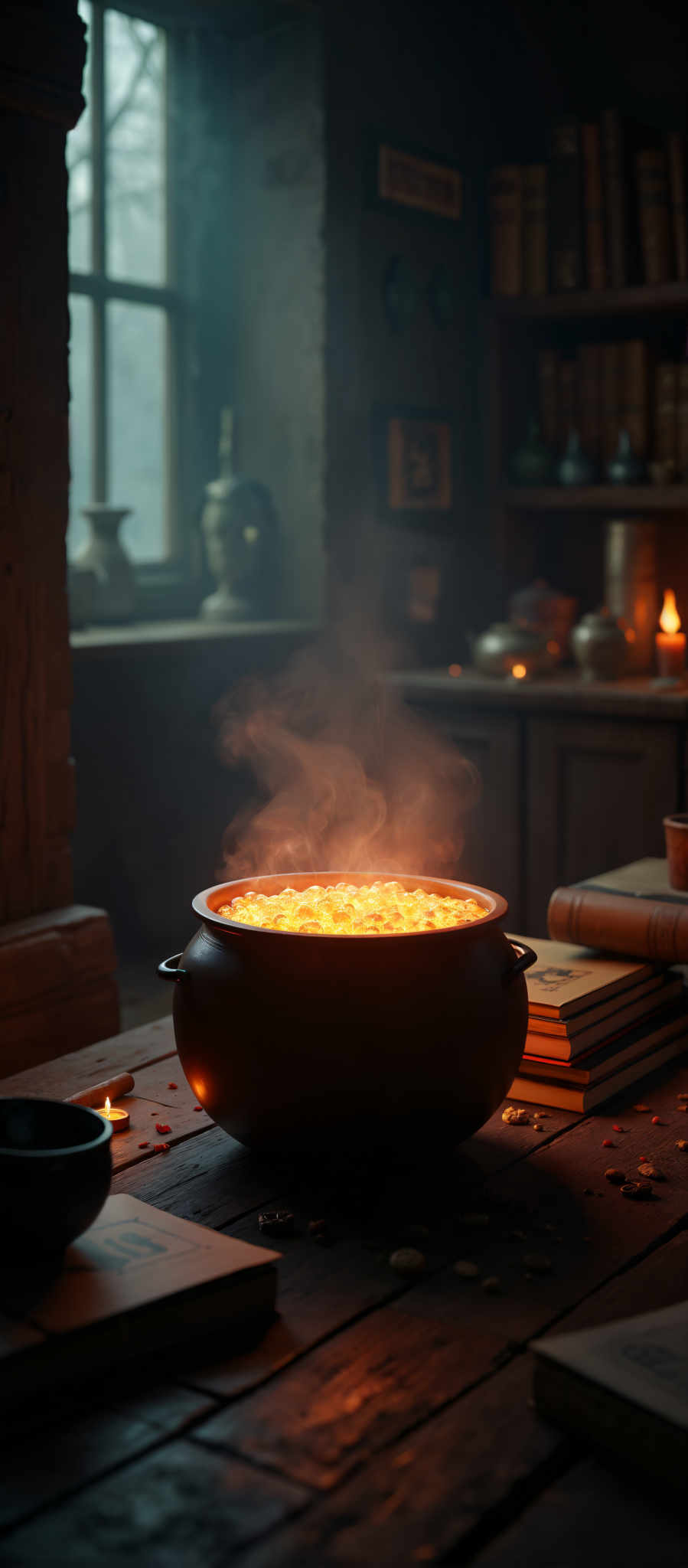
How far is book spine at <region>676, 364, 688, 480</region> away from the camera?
11.4 ft

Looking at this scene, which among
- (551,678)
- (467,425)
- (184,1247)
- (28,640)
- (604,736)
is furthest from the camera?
(467,425)

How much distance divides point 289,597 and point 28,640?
160 cm

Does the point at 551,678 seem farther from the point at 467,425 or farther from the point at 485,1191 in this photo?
the point at 485,1191

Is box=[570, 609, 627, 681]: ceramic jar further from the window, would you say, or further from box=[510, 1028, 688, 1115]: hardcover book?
box=[510, 1028, 688, 1115]: hardcover book

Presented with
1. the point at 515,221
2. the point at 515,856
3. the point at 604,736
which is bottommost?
the point at 515,856

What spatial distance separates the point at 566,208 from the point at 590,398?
465 millimetres

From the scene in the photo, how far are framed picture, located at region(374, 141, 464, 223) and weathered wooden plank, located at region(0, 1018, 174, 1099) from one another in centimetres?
253

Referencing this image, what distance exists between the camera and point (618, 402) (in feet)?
11.8

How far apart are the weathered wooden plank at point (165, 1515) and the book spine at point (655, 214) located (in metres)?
3.15

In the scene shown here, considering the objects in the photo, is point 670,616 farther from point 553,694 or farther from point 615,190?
point 615,190

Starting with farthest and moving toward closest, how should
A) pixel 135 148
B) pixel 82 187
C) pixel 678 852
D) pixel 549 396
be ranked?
pixel 549 396, pixel 135 148, pixel 82 187, pixel 678 852

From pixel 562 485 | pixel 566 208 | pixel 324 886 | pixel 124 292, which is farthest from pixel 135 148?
pixel 324 886

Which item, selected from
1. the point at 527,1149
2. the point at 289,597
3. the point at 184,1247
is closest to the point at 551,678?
the point at 289,597

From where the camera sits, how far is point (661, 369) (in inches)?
138
